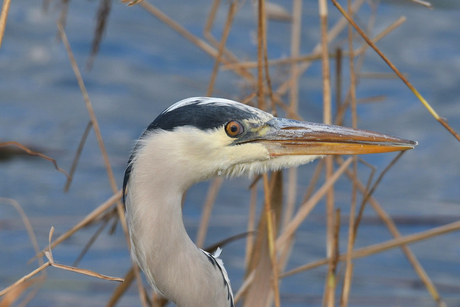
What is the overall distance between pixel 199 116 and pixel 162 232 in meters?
0.29

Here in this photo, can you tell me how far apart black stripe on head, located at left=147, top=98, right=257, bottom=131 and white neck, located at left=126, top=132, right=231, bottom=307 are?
0.22 ft

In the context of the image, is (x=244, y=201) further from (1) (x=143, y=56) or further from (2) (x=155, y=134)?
(2) (x=155, y=134)

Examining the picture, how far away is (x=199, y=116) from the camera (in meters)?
1.36

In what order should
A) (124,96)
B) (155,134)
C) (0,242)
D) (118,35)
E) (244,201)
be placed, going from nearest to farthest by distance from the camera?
(155,134)
(0,242)
(244,201)
(124,96)
(118,35)

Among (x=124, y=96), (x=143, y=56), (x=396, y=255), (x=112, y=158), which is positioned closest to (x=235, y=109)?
(x=396, y=255)

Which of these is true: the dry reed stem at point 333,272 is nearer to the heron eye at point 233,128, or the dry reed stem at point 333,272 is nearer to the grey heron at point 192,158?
the grey heron at point 192,158

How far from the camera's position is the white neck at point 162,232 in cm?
135

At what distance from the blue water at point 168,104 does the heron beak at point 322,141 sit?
1552mm

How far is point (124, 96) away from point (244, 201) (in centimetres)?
172

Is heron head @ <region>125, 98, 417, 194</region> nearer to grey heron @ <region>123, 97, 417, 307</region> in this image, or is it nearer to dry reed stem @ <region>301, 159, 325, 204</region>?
grey heron @ <region>123, 97, 417, 307</region>

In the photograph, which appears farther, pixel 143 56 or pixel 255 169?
pixel 143 56

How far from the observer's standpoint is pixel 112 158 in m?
4.34

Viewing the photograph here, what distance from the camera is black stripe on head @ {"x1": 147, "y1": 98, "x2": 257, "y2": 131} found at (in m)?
1.36

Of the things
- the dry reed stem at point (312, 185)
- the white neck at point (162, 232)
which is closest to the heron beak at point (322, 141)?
the white neck at point (162, 232)
